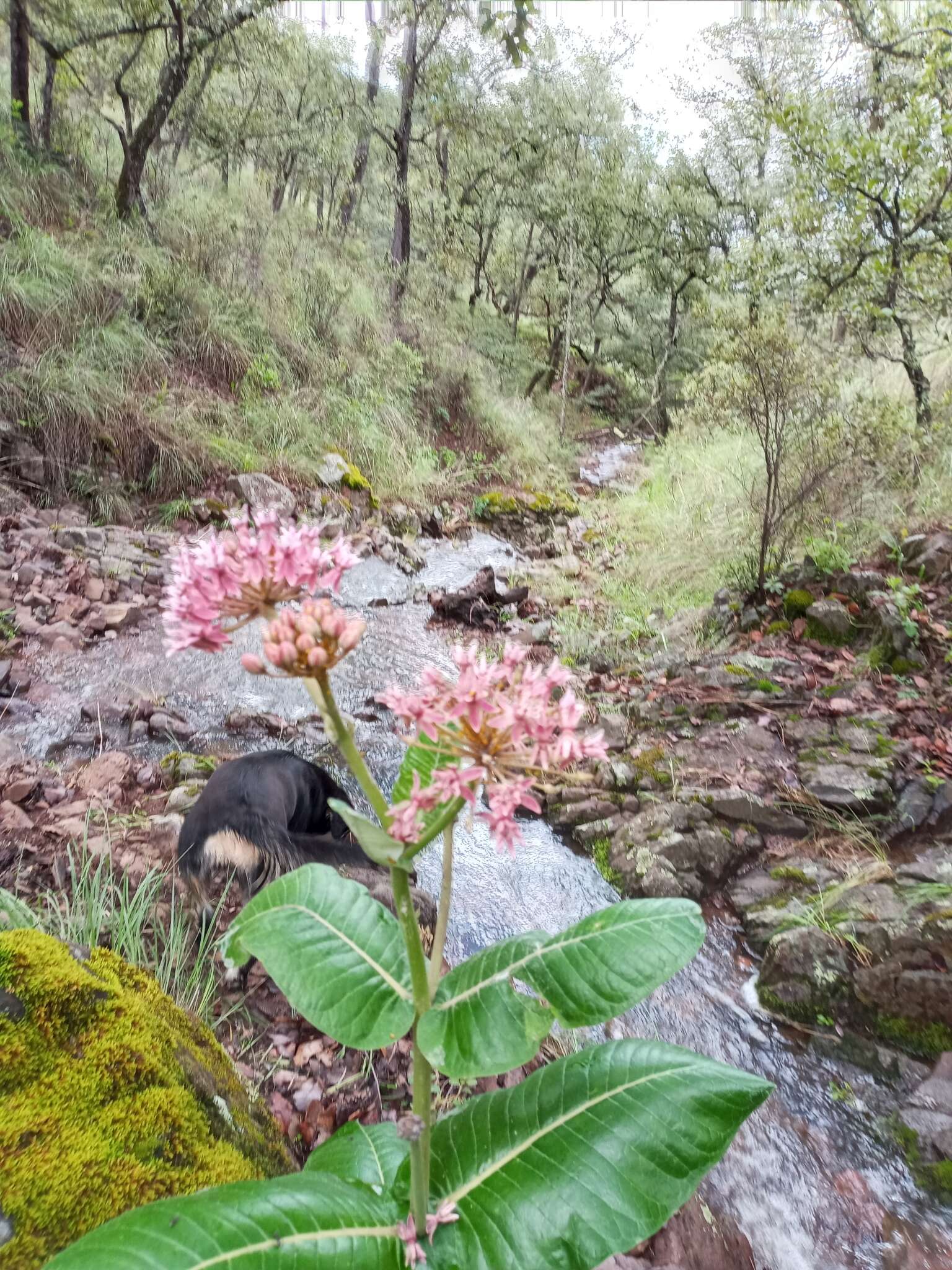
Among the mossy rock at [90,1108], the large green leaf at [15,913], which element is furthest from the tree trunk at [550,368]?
the mossy rock at [90,1108]

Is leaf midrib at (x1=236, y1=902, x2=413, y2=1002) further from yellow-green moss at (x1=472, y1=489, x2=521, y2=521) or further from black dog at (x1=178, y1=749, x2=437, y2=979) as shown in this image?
yellow-green moss at (x1=472, y1=489, x2=521, y2=521)

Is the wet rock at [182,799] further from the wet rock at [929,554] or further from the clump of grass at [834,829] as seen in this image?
the wet rock at [929,554]

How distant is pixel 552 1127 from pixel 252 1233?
428 millimetres

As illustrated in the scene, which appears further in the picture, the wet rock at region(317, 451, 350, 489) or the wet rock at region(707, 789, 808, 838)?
the wet rock at region(317, 451, 350, 489)

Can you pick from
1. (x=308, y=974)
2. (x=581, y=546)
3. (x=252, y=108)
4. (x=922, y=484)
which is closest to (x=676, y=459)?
(x=581, y=546)

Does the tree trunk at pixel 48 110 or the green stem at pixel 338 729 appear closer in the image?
the green stem at pixel 338 729

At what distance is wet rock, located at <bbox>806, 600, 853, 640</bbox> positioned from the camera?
493 cm

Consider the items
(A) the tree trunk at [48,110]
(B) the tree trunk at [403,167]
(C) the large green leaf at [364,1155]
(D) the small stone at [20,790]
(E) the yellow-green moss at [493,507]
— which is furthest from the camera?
(B) the tree trunk at [403,167]

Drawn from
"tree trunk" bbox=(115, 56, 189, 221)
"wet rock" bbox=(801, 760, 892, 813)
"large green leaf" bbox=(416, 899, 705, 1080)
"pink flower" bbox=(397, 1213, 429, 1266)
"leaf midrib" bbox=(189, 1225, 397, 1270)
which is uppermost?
"tree trunk" bbox=(115, 56, 189, 221)

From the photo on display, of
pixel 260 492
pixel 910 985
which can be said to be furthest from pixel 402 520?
pixel 910 985

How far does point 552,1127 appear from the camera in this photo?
3.42 feet

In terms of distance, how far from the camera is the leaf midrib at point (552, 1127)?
Result: 100cm

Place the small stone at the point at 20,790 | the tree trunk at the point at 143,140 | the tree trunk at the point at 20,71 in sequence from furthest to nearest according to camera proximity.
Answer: the tree trunk at the point at 20,71, the tree trunk at the point at 143,140, the small stone at the point at 20,790

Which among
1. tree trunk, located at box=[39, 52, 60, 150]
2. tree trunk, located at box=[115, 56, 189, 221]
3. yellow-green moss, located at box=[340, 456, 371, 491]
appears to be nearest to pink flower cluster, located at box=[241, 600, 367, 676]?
yellow-green moss, located at box=[340, 456, 371, 491]
